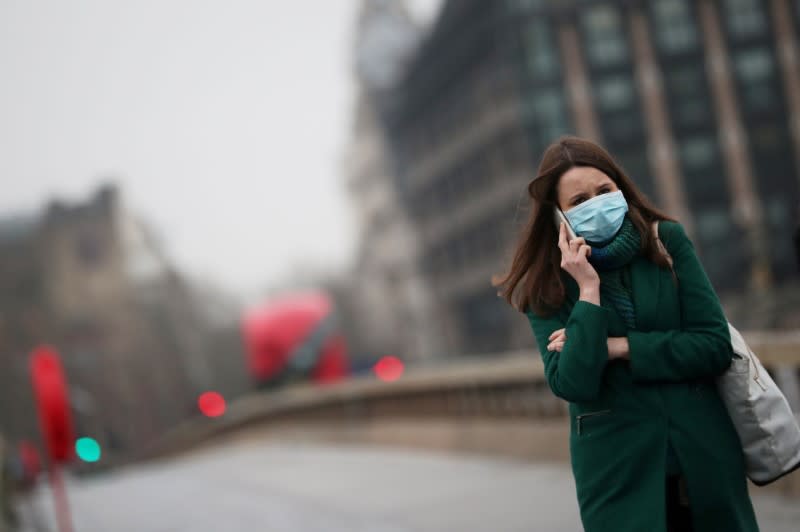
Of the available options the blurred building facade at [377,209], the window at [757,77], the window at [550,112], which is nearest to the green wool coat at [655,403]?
the window at [550,112]

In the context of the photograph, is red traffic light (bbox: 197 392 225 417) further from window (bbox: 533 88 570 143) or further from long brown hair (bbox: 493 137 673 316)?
long brown hair (bbox: 493 137 673 316)

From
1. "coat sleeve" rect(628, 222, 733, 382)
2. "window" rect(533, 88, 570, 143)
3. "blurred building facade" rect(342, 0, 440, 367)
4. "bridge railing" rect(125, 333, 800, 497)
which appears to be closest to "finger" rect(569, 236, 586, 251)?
"coat sleeve" rect(628, 222, 733, 382)

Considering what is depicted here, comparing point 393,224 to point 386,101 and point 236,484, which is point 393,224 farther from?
point 236,484

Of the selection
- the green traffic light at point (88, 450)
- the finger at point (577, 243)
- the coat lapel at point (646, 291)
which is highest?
the finger at point (577, 243)

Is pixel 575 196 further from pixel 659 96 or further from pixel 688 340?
pixel 659 96

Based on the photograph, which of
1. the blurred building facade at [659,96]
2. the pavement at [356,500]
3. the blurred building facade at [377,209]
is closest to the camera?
the pavement at [356,500]

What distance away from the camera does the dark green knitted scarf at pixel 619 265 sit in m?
3.29

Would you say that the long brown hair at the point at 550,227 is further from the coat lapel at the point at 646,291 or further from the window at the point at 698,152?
the window at the point at 698,152

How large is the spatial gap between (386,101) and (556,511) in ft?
244

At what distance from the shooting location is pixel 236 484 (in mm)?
13656

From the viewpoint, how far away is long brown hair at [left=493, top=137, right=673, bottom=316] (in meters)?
3.41

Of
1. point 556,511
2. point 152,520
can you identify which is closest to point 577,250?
point 556,511

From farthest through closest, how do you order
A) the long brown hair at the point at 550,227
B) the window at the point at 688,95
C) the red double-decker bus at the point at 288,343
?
the window at the point at 688,95
the red double-decker bus at the point at 288,343
the long brown hair at the point at 550,227

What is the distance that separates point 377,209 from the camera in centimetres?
9519
